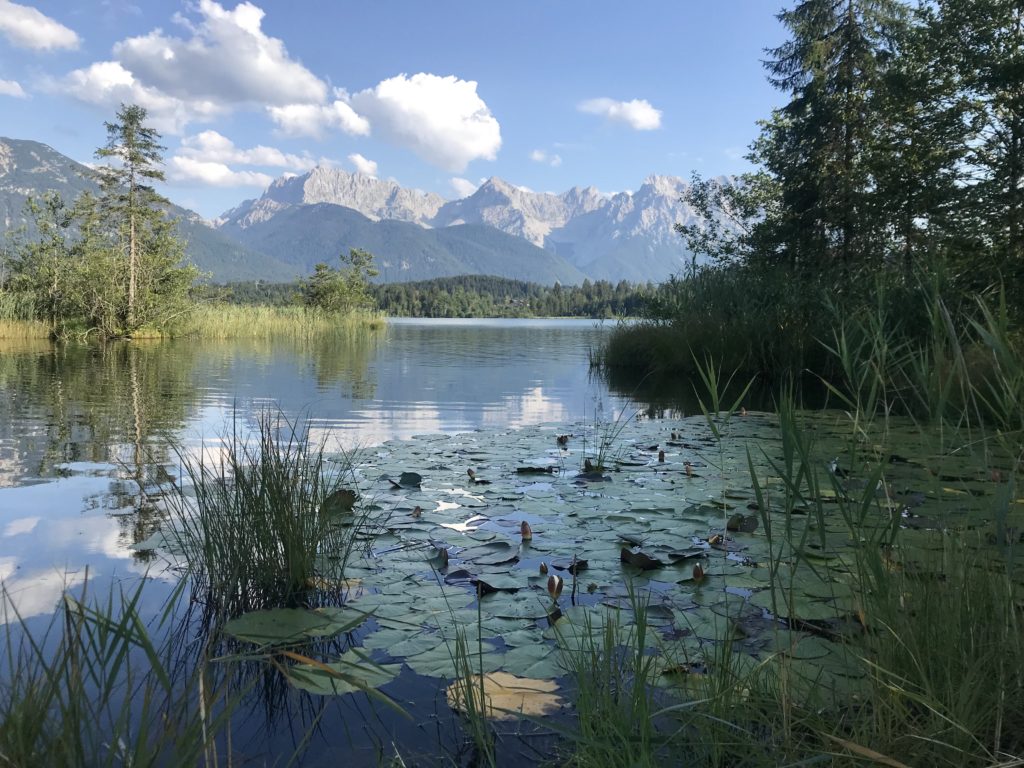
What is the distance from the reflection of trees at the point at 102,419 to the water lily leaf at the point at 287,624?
119 centimetres

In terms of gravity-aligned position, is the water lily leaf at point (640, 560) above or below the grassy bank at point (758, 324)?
below

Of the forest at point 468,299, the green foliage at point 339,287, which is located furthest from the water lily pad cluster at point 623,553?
the forest at point 468,299

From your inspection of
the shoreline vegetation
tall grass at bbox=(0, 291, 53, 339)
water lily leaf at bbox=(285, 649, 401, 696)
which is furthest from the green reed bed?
water lily leaf at bbox=(285, 649, 401, 696)

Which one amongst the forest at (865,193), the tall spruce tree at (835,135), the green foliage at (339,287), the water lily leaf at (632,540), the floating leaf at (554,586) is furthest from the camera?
the green foliage at (339,287)

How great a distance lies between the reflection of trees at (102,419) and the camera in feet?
15.9

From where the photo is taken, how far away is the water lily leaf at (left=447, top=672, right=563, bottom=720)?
191 cm

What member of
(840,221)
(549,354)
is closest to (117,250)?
(549,354)

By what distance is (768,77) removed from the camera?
22891 millimetres

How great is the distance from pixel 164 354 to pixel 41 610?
57.6 ft

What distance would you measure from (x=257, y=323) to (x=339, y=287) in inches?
603

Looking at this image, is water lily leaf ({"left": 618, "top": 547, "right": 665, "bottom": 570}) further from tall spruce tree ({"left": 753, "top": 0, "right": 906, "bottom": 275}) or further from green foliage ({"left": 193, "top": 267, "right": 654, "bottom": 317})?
green foliage ({"left": 193, "top": 267, "right": 654, "bottom": 317})

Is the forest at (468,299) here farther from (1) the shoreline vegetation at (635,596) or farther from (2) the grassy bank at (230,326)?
(1) the shoreline vegetation at (635,596)

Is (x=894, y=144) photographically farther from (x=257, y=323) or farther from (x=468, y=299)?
(x=468, y=299)

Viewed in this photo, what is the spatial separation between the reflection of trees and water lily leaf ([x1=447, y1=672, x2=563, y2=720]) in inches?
83.9
